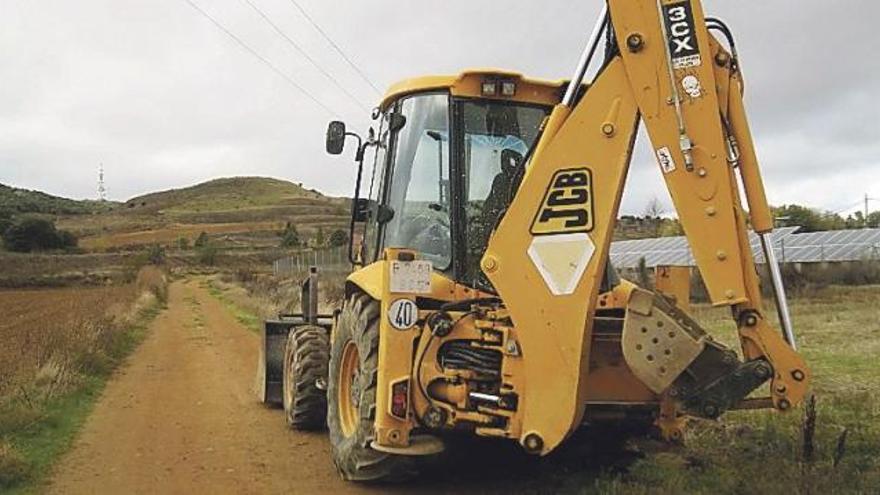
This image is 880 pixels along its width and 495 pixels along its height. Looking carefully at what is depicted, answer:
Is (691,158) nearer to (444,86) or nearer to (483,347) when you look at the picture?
(483,347)

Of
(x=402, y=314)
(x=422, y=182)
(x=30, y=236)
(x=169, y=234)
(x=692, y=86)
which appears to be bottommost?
(x=402, y=314)

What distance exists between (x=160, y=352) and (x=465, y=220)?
39.6ft

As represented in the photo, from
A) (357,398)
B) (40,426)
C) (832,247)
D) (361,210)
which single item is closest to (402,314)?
(357,398)

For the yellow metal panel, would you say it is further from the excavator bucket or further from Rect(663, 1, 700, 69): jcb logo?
the excavator bucket

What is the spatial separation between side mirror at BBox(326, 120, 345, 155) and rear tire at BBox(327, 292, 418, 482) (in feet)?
4.51

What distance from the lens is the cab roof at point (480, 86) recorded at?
6.61m

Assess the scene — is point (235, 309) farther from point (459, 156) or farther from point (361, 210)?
point (459, 156)

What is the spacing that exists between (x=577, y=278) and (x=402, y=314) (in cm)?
123

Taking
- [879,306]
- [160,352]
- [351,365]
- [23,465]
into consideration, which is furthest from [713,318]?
[23,465]

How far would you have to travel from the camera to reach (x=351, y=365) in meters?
7.20

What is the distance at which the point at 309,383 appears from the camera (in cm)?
894

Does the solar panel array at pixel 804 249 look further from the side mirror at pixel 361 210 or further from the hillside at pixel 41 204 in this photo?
the hillside at pixel 41 204

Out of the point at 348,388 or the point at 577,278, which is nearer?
the point at 577,278

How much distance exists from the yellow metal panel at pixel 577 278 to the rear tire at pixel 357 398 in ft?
3.94
